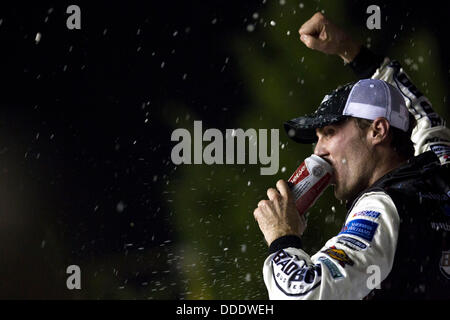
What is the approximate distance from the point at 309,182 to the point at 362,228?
285mm

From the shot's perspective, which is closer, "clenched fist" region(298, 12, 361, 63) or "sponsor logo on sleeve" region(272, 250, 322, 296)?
"sponsor logo on sleeve" region(272, 250, 322, 296)

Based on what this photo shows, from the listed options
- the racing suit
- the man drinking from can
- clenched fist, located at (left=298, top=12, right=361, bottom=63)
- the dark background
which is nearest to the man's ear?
the man drinking from can

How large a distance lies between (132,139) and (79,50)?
63 cm

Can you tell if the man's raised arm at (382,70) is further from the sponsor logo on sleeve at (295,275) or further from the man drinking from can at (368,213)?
the sponsor logo on sleeve at (295,275)

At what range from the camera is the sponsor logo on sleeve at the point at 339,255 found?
4.64 ft

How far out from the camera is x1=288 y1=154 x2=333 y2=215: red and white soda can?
1731 millimetres

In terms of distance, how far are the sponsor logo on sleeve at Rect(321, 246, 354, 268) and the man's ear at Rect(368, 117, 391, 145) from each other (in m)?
0.44

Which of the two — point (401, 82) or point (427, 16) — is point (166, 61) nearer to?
Answer: point (427, 16)

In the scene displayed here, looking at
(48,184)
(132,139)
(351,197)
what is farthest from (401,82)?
(48,184)

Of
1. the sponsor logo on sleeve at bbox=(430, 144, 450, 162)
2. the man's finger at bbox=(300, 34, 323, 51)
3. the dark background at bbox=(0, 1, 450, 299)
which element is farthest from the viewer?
the dark background at bbox=(0, 1, 450, 299)

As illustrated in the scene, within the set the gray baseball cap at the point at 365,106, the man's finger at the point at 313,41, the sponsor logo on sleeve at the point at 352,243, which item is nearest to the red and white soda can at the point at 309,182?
the gray baseball cap at the point at 365,106

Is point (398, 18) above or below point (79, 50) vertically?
above

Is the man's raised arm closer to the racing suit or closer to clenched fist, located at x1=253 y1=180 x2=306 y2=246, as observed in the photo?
the racing suit
